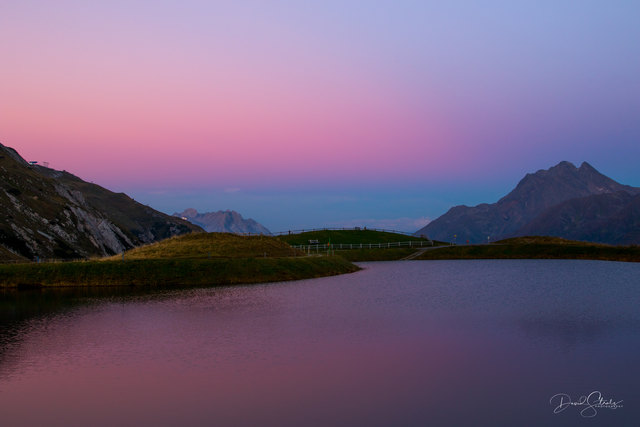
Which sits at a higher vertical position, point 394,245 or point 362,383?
point 394,245

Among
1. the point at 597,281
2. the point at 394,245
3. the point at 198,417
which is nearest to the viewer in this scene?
the point at 198,417

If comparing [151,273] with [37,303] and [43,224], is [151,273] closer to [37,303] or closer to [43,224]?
[37,303]

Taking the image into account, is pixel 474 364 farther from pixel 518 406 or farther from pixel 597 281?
pixel 597 281

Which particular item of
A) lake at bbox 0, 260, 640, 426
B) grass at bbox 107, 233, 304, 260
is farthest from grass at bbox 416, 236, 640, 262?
lake at bbox 0, 260, 640, 426

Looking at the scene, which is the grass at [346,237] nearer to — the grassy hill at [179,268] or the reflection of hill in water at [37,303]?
the grassy hill at [179,268]

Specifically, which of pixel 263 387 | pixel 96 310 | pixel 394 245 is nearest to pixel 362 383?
pixel 263 387

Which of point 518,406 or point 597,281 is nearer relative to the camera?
point 518,406

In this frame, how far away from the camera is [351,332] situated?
41250mm

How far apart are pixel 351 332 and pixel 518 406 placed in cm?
1867

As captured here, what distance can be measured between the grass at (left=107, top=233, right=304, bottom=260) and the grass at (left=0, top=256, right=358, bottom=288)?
7.22 metres

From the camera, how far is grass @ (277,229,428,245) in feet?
567

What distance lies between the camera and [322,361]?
3212 centimetres

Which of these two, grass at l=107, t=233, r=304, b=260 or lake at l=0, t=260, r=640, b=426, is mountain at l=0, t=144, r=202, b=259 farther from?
lake at l=0, t=260, r=640, b=426

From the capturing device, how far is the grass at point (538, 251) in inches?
5148
